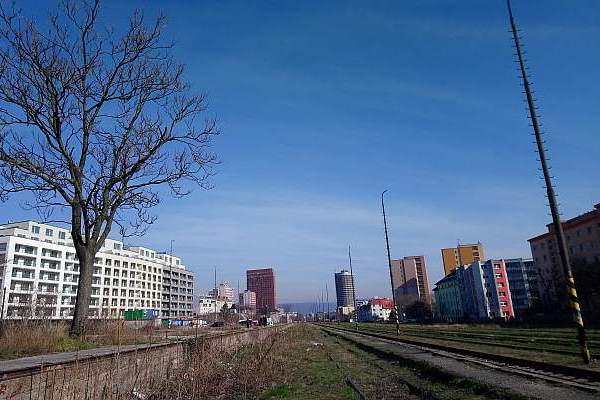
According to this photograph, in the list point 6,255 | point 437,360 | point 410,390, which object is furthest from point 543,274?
point 6,255

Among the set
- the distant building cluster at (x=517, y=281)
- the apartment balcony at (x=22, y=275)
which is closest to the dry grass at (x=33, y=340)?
the distant building cluster at (x=517, y=281)

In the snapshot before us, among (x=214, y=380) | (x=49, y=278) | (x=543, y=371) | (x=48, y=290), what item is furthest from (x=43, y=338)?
(x=49, y=278)

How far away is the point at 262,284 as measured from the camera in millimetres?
180500

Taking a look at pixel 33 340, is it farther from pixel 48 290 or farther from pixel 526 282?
pixel 526 282

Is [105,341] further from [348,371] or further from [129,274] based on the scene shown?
[129,274]

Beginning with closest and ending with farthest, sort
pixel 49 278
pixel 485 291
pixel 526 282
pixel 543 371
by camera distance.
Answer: pixel 543 371, pixel 49 278, pixel 485 291, pixel 526 282

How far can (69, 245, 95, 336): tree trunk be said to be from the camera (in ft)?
52.2

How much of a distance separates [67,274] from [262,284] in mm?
96301

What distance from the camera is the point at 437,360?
17.1m

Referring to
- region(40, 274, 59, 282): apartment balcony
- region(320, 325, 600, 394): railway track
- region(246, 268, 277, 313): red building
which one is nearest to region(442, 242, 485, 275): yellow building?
region(246, 268, 277, 313): red building

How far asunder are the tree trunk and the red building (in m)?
161

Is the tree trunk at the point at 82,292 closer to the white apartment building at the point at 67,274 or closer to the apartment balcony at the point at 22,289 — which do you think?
the white apartment building at the point at 67,274

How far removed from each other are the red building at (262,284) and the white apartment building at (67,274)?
4366cm

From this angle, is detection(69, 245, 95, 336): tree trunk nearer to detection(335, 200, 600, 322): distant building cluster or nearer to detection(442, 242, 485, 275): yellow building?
detection(335, 200, 600, 322): distant building cluster
